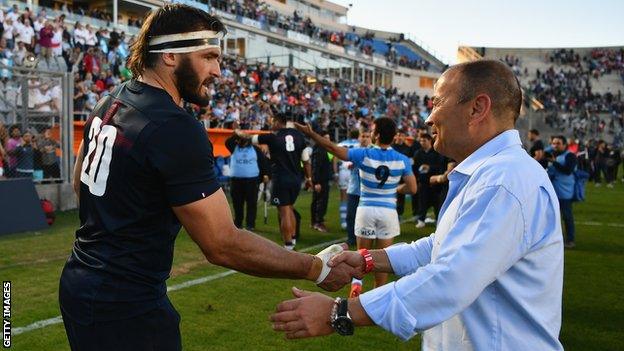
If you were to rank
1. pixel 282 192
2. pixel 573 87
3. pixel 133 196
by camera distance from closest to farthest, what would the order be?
pixel 133 196, pixel 282 192, pixel 573 87

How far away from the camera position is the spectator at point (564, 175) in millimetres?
10875

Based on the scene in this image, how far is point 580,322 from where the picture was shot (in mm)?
6535

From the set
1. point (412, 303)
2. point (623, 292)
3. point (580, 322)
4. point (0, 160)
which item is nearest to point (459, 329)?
point (412, 303)

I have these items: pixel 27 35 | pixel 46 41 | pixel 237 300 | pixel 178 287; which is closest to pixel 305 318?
pixel 237 300

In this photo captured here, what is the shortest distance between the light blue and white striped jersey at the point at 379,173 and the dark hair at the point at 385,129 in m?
0.15

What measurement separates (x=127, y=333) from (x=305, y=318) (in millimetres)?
819

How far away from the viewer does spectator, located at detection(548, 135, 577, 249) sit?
10875 mm

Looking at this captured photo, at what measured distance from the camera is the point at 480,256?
193cm

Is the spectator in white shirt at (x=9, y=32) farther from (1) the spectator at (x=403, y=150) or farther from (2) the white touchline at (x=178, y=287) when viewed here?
(2) the white touchline at (x=178, y=287)

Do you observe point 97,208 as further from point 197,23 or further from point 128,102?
point 197,23

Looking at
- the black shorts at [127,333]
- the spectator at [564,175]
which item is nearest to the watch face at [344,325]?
the black shorts at [127,333]

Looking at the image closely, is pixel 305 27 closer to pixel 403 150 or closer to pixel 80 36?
pixel 80 36

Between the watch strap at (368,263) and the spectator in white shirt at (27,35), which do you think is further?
the spectator in white shirt at (27,35)

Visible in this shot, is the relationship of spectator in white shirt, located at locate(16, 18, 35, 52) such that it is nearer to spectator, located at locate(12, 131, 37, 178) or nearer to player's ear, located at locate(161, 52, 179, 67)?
spectator, located at locate(12, 131, 37, 178)
